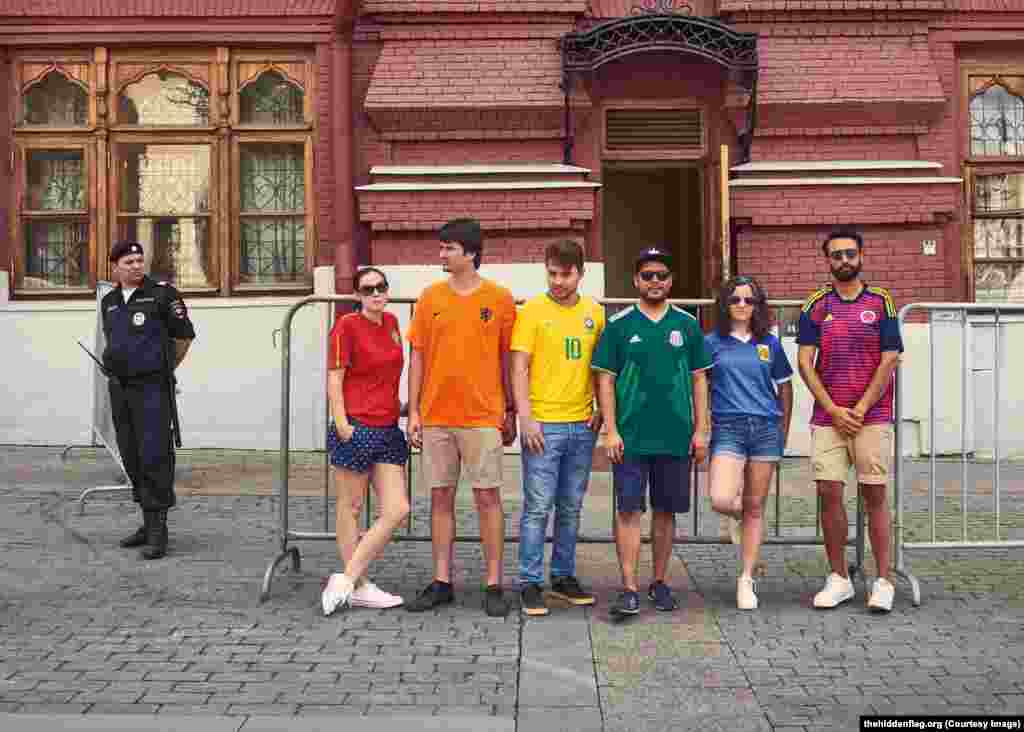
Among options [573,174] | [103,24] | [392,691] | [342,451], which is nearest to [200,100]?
[103,24]

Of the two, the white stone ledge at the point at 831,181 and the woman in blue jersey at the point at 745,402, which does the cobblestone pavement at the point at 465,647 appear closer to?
the woman in blue jersey at the point at 745,402

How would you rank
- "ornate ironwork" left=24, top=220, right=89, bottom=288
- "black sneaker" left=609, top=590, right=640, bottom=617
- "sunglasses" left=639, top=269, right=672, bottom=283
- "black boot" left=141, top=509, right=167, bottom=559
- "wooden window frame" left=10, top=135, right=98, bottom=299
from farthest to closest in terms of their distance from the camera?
1. "ornate ironwork" left=24, top=220, right=89, bottom=288
2. "wooden window frame" left=10, top=135, right=98, bottom=299
3. "black boot" left=141, top=509, right=167, bottom=559
4. "sunglasses" left=639, top=269, right=672, bottom=283
5. "black sneaker" left=609, top=590, right=640, bottom=617

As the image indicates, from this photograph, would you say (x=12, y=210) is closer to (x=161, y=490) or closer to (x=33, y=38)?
(x=33, y=38)

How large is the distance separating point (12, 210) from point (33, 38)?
5.64 ft

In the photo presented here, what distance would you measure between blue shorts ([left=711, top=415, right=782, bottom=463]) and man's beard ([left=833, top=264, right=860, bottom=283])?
0.80 m

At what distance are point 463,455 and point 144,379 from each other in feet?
8.24

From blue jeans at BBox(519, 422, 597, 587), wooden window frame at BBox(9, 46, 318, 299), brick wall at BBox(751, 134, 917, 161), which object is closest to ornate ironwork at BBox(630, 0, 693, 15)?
brick wall at BBox(751, 134, 917, 161)

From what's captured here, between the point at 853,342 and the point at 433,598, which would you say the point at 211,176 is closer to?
the point at 433,598

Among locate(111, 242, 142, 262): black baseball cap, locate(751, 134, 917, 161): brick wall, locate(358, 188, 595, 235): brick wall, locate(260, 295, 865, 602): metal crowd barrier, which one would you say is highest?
locate(751, 134, 917, 161): brick wall

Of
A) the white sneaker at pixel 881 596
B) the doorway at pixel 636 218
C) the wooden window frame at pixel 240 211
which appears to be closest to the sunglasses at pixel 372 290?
the white sneaker at pixel 881 596

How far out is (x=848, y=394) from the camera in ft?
22.5

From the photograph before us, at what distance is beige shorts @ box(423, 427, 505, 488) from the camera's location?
266 inches

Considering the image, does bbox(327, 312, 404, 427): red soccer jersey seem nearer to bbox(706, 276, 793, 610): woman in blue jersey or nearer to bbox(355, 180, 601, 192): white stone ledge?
bbox(706, 276, 793, 610): woman in blue jersey

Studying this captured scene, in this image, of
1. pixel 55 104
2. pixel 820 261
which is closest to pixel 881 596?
pixel 820 261
